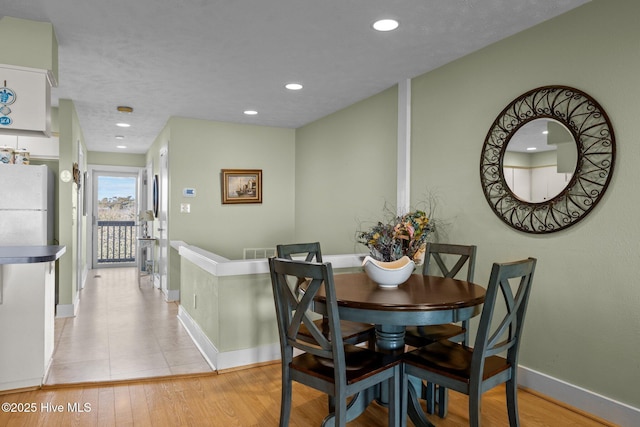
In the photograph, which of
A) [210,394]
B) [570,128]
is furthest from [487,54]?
[210,394]

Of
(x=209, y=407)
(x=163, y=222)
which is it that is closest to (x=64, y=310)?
(x=163, y=222)

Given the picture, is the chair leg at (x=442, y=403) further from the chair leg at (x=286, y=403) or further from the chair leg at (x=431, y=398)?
the chair leg at (x=286, y=403)

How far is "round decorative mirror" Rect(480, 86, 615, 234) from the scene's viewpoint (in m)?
2.46

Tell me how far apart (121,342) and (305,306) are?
8.53 ft

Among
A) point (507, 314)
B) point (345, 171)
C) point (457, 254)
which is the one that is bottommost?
point (507, 314)

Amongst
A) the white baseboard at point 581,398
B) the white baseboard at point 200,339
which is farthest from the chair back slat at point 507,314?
the white baseboard at point 200,339

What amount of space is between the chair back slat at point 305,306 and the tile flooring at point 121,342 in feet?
4.53

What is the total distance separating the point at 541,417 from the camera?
245 cm

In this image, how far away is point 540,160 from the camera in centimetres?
273

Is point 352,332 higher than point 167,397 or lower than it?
higher

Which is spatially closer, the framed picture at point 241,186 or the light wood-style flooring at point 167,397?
the light wood-style flooring at point 167,397

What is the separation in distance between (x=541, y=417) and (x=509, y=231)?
1155 millimetres

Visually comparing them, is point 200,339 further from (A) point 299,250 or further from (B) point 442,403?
(B) point 442,403

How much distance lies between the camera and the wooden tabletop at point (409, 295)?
76.5 inches
